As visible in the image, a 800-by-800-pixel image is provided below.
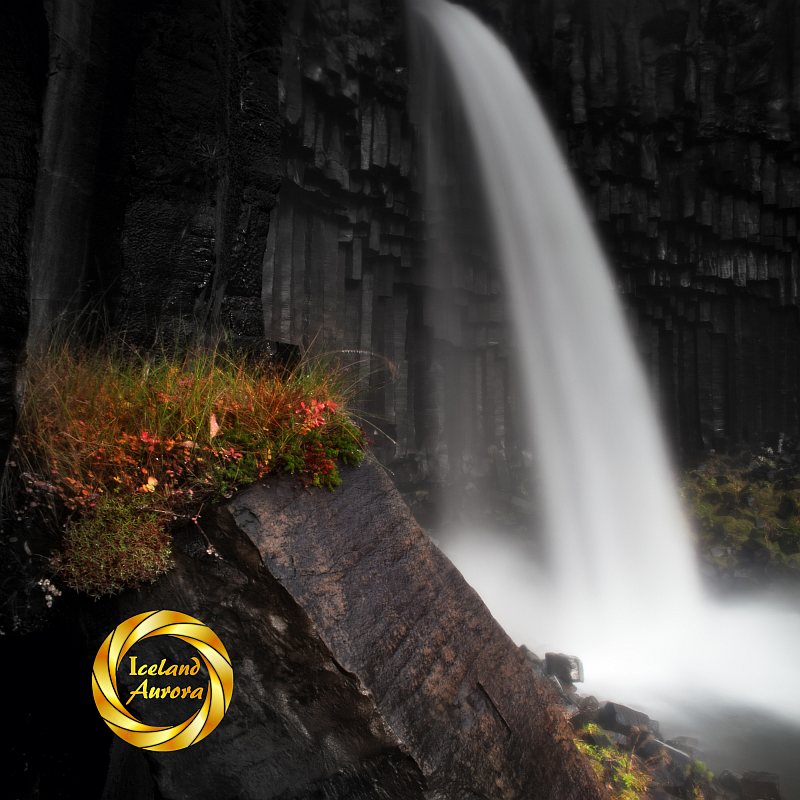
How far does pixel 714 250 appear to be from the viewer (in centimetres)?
1198

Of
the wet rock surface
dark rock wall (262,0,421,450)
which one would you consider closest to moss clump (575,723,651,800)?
the wet rock surface

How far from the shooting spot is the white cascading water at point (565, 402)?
9812mm

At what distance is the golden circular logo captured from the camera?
7.43 feet

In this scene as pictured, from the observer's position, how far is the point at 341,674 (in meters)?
2.38

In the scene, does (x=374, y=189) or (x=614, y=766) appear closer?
(x=614, y=766)

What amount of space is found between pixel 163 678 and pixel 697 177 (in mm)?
12780

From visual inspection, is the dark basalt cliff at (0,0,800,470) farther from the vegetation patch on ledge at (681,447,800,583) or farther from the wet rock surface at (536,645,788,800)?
the wet rock surface at (536,645,788,800)

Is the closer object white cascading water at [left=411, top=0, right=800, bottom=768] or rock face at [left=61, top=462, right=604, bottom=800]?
rock face at [left=61, top=462, right=604, bottom=800]

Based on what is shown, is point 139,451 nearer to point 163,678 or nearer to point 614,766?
point 163,678

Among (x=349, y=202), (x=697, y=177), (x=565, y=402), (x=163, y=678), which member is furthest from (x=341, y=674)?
(x=697, y=177)

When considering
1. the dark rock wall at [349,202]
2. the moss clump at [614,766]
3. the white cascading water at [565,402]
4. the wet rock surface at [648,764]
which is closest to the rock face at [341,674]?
the moss clump at [614,766]

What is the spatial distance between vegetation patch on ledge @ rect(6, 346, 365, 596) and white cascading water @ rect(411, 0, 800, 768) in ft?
23.3

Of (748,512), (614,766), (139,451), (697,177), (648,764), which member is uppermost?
(697,177)

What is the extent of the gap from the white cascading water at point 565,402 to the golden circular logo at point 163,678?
7354 millimetres
